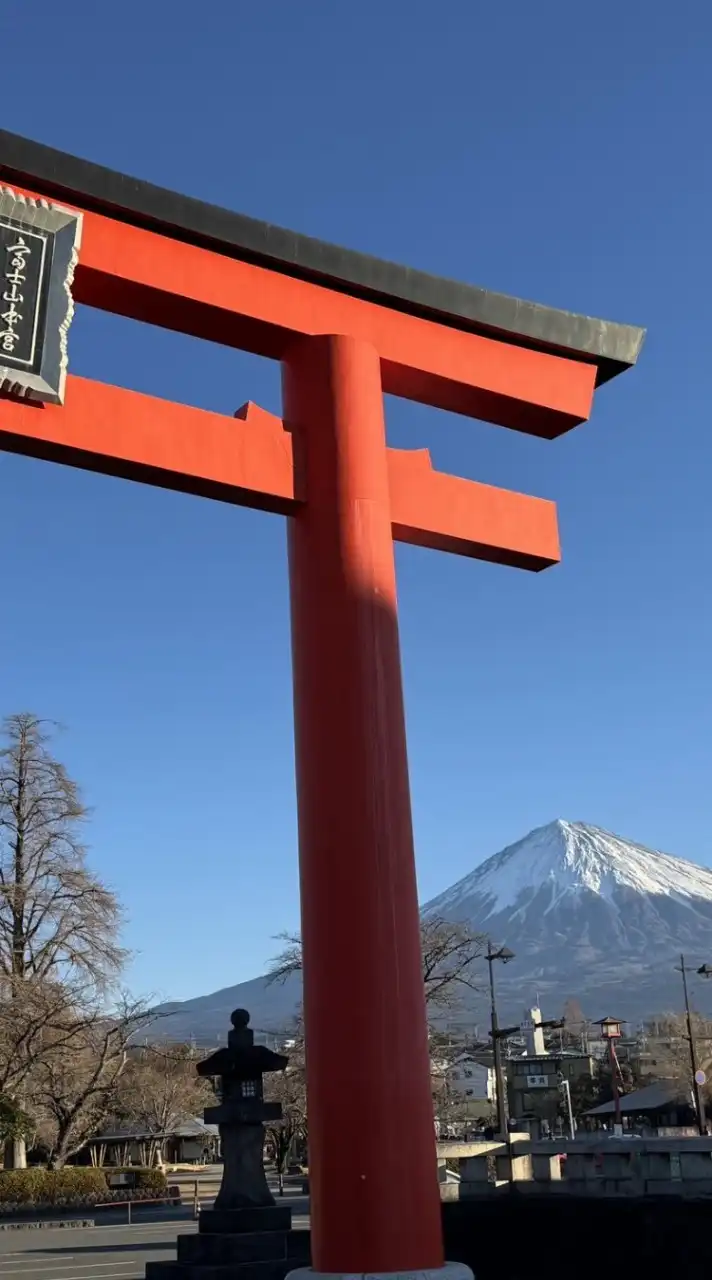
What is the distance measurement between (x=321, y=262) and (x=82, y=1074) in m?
23.4

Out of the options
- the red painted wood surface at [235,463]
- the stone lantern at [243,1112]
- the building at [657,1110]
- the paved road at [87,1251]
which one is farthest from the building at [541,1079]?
the red painted wood surface at [235,463]

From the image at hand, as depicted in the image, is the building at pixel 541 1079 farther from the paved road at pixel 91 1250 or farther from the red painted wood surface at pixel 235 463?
the red painted wood surface at pixel 235 463

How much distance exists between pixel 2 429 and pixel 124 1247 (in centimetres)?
1521

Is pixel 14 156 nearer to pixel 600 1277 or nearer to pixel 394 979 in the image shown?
pixel 394 979

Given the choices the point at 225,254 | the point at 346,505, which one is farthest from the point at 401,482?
the point at 225,254

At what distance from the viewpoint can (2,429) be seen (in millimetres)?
5500

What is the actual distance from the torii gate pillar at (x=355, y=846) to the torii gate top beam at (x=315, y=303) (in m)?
0.38

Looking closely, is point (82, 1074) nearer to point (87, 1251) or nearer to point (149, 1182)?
point (149, 1182)

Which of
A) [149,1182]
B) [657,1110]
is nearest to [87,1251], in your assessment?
[149,1182]

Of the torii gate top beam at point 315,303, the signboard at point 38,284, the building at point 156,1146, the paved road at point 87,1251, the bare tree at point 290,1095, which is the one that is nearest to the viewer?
the signboard at point 38,284

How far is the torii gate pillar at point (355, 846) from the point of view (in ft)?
16.8

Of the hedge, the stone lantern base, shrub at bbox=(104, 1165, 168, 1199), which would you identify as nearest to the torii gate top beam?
the stone lantern base

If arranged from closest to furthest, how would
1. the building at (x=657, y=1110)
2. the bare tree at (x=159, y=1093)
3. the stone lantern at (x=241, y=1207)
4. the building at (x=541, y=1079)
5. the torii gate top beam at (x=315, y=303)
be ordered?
the torii gate top beam at (x=315, y=303)
the stone lantern at (x=241, y=1207)
the bare tree at (x=159, y=1093)
the building at (x=657, y=1110)
the building at (x=541, y=1079)

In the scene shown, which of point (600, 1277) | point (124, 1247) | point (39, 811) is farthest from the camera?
point (39, 811)
